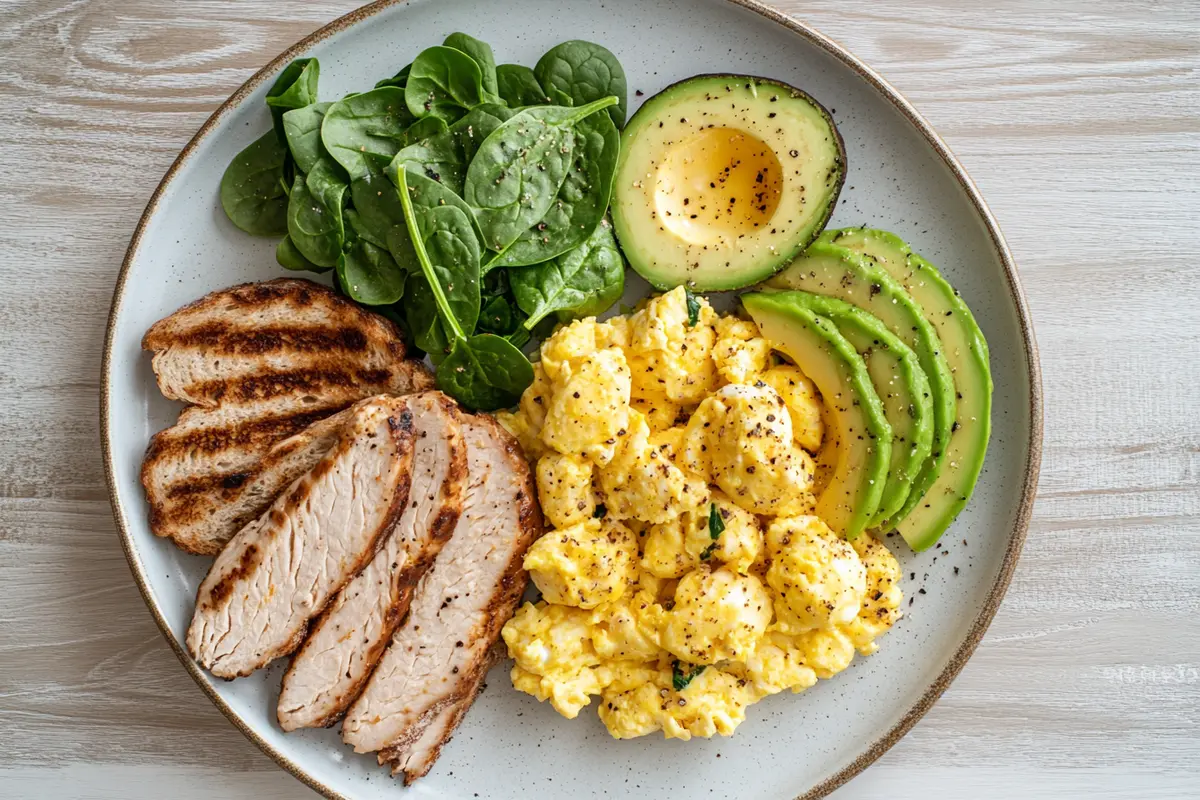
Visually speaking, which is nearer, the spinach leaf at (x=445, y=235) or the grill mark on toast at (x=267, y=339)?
the spinach leaf at (x=445, y=235)

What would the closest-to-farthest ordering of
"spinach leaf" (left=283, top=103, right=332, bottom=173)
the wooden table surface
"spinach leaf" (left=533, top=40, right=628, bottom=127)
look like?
"spinach leaf" (left=283, top=103, right=332, bottom=173) → "spinach leaf" (left=533, top=40, right=628, bottom=127) → the wooden table surface

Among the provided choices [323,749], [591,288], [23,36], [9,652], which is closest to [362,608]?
[323,749]

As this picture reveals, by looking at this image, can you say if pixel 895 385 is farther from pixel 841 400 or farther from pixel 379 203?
pixel 379 203

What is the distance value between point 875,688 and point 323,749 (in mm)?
1757

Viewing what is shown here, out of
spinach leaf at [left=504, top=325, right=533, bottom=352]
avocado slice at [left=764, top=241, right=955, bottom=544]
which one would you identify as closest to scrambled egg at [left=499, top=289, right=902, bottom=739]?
spinach leaf at [left=504, top=325, right=533, bottom=352]

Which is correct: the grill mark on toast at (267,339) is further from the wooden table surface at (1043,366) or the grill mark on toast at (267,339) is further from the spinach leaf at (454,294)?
the wooden table surface at (1043,366)

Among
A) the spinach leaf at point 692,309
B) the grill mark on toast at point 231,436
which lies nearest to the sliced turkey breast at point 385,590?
the grill mark on toast at point 231,436

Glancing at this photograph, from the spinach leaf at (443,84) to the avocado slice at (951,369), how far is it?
1.15 meters

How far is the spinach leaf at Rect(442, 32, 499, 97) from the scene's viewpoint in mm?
2344

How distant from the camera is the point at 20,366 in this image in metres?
2.65

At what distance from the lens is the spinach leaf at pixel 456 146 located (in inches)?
89.5

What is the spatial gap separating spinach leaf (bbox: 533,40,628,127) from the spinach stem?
0.56 meters

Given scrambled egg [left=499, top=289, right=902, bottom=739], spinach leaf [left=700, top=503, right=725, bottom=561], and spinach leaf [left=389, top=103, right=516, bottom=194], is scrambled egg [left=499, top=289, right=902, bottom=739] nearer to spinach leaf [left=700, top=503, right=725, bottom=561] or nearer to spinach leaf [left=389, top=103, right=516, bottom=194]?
spinach leaf [left=700, top=503, right=725, bottom=561]

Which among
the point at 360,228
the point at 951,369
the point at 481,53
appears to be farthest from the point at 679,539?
the point at 481,53
